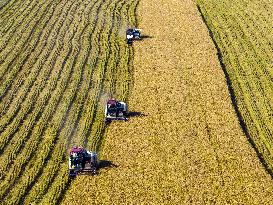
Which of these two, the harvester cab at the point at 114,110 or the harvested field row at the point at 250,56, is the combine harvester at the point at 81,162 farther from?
the harvested field row at the point at 250,56

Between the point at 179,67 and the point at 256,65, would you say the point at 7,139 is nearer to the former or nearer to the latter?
the point at 179,67

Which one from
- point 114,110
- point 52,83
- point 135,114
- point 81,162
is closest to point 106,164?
point 81,162

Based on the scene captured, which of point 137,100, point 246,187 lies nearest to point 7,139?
point 137,100

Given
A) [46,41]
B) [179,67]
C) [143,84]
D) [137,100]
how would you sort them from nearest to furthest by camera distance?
[137,100] → [143,84] → [179,67] → [46,41]

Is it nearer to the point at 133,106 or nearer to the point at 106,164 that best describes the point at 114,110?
the point at 133,106

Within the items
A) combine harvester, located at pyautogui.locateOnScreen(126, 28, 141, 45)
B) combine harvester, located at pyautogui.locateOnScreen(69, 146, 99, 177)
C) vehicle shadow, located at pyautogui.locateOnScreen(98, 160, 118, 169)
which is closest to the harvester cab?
vehicle shadow, located at pyautogui.locateOnScreen(98, 160, 118, 169)
